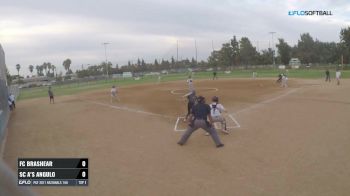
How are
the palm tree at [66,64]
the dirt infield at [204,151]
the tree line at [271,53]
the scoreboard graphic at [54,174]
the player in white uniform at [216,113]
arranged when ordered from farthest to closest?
1. the palm tree at [66,64]
2. the tree line at [271,53]
3. the player in white uniform at [216,113]
4. the dirt infield at [204,151]
5. the scoreboard graphic at [54,174]

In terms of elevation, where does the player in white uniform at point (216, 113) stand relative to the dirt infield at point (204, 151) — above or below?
above

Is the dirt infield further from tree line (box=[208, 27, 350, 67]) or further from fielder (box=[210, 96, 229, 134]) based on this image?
tree line (box=[208, 27, 350, 67])

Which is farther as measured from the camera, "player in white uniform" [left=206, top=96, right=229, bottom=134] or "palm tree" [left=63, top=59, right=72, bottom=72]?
"palm tree" [left=63, top=59, right=72, bottom=72]

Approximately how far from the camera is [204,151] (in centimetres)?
1189

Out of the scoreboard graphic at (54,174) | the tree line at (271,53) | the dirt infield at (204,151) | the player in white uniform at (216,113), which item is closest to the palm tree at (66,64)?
the tree line at (271,53)

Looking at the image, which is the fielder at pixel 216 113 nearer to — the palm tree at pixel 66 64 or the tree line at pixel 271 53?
the tree line at pixel 271 53

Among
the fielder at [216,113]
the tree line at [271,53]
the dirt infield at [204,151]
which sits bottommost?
the dirt infield at [204,151]

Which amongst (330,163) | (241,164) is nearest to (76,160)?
(241,164)

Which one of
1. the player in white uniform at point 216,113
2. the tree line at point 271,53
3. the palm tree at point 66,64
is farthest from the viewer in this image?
the palm tree at point 66,64

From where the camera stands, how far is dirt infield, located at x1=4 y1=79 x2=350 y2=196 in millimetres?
8727

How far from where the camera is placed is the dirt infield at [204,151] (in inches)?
344

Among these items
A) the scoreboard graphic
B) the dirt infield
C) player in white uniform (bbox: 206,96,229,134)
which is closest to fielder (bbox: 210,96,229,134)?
player in white uniform (bbox: 206,96,229,134)

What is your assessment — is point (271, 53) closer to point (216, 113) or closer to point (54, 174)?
point (216, 113)

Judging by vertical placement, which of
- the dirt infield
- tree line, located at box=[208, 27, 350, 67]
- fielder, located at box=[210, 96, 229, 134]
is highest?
tree line, located at box=[208, 27, 350, 67]
